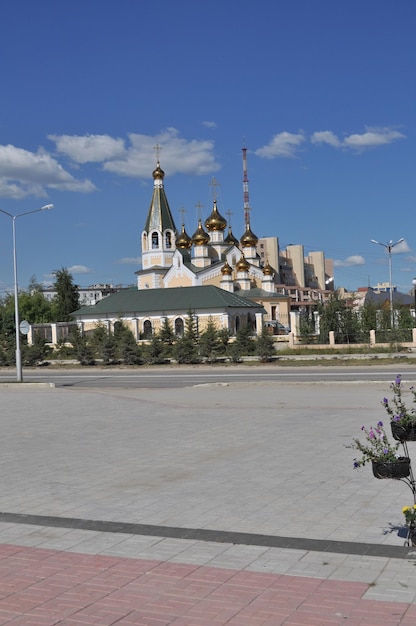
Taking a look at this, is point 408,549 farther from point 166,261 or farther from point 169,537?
point 166,261

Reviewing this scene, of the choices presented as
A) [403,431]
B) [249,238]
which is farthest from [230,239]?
[403,431]

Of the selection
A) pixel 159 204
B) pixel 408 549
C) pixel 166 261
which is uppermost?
pixel 159 204

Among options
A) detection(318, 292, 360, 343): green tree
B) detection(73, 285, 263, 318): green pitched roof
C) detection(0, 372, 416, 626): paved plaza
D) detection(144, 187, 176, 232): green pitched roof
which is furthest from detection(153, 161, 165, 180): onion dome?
detection(0, 372, 416, 626): paved plaza

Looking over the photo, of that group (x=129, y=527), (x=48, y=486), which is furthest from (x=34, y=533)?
(x=48, y=486)

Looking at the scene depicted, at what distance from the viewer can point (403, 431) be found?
269 inches

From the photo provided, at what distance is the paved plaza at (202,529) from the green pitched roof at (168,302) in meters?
A: 42.3

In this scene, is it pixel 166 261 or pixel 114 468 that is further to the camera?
pixel 166 261

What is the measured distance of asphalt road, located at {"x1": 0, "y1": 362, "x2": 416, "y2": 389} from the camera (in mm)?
25922

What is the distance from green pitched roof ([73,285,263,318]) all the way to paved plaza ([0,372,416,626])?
1665 inches

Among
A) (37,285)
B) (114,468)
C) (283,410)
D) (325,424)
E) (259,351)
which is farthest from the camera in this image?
(37,285)

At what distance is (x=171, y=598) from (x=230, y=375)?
25031 mm

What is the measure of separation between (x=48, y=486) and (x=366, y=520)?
415cm

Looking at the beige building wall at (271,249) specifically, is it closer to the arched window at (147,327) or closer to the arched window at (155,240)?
the arched window at (155,240)

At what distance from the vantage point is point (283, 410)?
16.2 meters
